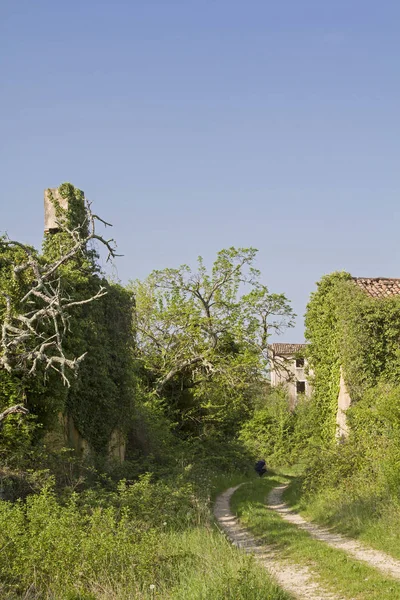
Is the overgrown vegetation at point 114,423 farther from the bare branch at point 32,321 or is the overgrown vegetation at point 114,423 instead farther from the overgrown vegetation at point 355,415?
the overgrown vegetation at point 355,415

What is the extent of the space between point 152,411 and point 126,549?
2089cm

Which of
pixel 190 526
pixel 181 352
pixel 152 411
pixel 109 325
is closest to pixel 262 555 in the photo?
pixel 190 526

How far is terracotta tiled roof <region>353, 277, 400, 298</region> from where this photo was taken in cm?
2542

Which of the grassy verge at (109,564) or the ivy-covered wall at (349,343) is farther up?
the ivy-covered wall at (349,343)

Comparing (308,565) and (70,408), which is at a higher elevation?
(70,408)

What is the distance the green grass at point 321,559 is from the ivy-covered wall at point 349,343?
6.04 m

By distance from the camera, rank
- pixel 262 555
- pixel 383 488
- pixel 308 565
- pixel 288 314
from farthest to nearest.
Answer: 1. pixel 288 314
2. pixel 383 488
3. pixel 262 555
4. pixel 308 565

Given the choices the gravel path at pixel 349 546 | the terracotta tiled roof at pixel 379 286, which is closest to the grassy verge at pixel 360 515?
the gravel path at pixel 349 546

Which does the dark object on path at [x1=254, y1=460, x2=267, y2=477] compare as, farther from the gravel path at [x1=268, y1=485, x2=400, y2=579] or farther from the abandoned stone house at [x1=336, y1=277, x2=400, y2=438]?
the gravel path at [x1=268, y1=485, x2=400, y2=579]

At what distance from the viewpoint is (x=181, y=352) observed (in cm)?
3519

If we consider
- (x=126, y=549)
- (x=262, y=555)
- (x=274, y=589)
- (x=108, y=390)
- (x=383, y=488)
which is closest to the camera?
(x=274, y=589)

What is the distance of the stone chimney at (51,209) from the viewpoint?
23359mm

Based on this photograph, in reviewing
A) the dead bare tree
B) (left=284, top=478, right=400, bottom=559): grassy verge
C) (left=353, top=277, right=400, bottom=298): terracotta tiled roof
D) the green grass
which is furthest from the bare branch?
(left=353, top=277, right=400, bottom=298): terracotta tiled roof

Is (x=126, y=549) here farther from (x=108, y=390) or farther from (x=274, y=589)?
(x=108, y=390)
